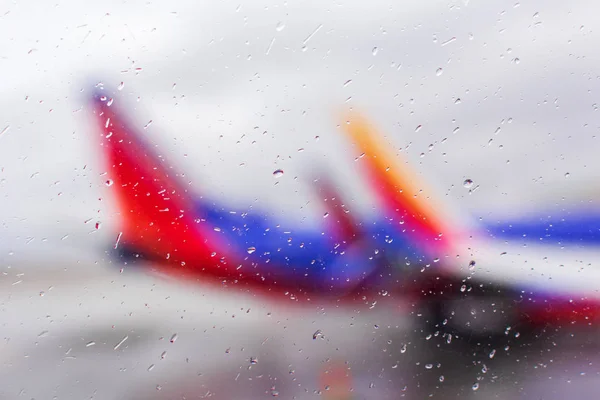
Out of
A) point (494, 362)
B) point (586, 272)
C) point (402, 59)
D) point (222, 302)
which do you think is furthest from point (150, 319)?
point (586, 272)

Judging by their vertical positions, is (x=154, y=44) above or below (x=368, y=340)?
above

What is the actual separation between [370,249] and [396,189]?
20cm

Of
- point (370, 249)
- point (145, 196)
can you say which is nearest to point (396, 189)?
point (370, 249)

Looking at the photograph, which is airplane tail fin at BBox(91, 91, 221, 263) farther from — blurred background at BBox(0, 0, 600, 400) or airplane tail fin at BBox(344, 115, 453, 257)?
airplane tail fin at BBox(344, 115, 453, 257)

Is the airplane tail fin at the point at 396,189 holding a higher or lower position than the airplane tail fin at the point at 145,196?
lower

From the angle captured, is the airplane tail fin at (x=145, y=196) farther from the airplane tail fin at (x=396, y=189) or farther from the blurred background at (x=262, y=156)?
the airplane tail fin at (x=396, y=189)

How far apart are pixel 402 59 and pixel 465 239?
1.89ft

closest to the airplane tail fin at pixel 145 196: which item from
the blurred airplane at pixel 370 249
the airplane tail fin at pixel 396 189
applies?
the blurred airplane at pixel 370 249

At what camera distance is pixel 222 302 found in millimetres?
1260

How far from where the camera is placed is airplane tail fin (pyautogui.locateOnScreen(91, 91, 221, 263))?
1.29 metres

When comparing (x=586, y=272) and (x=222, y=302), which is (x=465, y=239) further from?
(x=222, y=302)

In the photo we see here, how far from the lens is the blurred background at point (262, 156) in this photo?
3.78 feet

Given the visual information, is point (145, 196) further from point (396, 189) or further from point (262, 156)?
point (396, 189)

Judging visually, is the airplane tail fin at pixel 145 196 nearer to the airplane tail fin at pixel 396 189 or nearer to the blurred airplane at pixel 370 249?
the blurred airplane at pixel 370 249
